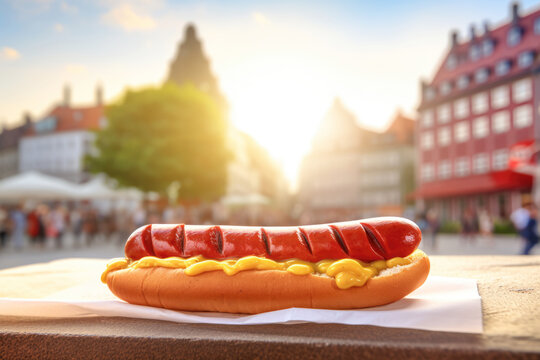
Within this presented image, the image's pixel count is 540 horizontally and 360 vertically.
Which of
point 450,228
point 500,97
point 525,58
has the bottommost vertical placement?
point 450,228

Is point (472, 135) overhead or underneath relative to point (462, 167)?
overhead

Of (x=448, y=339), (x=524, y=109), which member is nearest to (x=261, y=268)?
(x=448, y=339)

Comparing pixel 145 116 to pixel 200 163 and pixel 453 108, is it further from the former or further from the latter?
pixel 453 108

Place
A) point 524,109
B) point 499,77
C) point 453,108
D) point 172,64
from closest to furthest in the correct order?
1. point 524,109
2. point 499,77
3. point 453,108
4. point 172,64

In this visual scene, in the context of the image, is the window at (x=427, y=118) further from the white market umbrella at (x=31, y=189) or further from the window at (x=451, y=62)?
the white market umbrella at (x=31, y=189)

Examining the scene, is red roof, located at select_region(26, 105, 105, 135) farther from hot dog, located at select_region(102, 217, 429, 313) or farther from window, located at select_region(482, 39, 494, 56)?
hot dog, located at select_region(102, 217, 429, 313)

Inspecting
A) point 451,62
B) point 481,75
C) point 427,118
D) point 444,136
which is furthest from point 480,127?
point 451,62

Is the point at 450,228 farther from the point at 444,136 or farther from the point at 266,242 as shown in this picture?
the point at 266,242

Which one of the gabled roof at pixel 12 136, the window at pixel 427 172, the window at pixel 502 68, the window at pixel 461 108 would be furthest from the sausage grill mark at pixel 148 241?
the gabled roof at pixel 12 136

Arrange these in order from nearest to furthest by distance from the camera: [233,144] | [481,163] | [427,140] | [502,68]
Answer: [481,163], [502,68], [427,140], [233,144]
